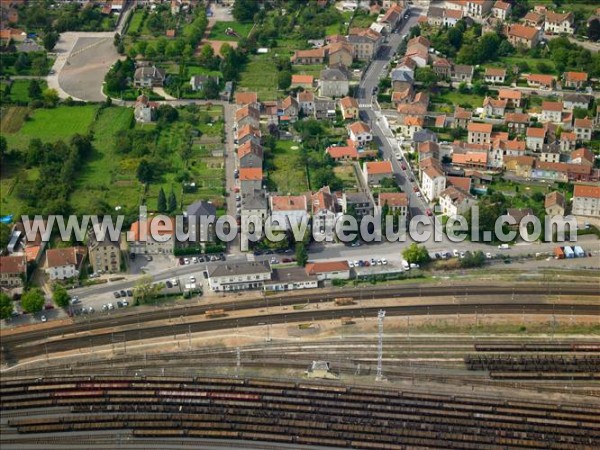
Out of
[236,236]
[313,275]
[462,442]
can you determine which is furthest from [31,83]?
[462,442]

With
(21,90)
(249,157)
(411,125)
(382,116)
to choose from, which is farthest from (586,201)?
(21,90)

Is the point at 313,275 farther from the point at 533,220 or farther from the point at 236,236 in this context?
the point at 533,220

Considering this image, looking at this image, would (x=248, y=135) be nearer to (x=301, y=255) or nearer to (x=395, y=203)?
(x=395, y=203)

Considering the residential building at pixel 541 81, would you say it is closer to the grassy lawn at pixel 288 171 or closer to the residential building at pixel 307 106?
the residential building at pixel 307 106

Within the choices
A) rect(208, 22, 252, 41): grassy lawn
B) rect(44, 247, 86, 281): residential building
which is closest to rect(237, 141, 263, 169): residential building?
rect(44, 247, 86, 281): residential building

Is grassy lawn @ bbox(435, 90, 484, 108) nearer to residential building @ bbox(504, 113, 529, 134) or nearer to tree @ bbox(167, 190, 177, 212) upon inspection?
residential building @ bbox(504, 113, 529, 134)

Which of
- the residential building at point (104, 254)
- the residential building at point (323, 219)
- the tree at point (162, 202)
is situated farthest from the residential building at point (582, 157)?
the residential building at point (104, 254)
